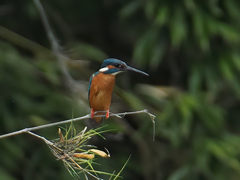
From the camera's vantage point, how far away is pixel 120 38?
170 inches

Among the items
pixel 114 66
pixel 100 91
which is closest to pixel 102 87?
pixel 100 91

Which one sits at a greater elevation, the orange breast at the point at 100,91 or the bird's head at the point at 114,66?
the bird's head at the point at 114,66

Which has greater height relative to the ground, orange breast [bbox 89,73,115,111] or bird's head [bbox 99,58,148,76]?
bird's head [bbox 99,58,148,76]

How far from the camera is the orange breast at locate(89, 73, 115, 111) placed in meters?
1.71

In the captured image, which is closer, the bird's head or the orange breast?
the bird's head

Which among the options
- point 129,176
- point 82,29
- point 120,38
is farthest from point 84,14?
point 129,176

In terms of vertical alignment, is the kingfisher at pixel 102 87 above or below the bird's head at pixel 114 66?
below

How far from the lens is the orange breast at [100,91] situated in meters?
1.71

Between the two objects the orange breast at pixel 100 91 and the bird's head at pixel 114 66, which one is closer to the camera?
Answer: the bird's head at pixel 114 66

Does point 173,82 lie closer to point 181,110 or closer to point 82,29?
point 181,110

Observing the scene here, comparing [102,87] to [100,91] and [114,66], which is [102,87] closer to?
[100,91]

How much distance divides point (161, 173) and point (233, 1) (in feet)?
5.93

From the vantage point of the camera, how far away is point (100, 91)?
1.75 m

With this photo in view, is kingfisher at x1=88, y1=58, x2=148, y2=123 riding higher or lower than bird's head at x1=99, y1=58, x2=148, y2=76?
lower
